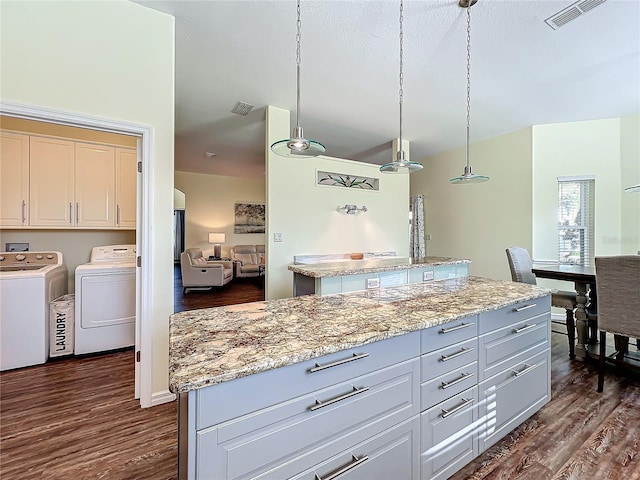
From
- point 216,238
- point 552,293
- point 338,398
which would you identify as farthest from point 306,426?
point 216,238

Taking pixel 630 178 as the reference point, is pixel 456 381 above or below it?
below

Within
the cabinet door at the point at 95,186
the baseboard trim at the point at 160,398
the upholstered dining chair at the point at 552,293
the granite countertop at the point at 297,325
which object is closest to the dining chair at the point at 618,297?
the upholstered dining chair at the point at 552,293

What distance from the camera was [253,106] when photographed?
362 cm

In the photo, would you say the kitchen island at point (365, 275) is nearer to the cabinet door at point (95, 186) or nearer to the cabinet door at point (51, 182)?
the cabinet door at point (95, 186)

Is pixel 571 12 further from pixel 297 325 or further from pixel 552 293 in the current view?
pixel 297 325

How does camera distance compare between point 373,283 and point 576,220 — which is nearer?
point 373,283

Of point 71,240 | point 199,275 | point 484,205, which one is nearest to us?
point 71,240

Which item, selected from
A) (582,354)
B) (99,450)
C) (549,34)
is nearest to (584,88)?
(549,34)

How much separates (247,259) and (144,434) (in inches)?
240

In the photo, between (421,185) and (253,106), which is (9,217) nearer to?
(253,106)

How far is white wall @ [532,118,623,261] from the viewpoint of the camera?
4.04 metres

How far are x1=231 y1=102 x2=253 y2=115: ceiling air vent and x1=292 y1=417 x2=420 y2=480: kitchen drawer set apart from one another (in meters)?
3.61

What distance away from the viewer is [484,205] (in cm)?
500

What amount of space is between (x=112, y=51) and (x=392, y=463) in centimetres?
293
